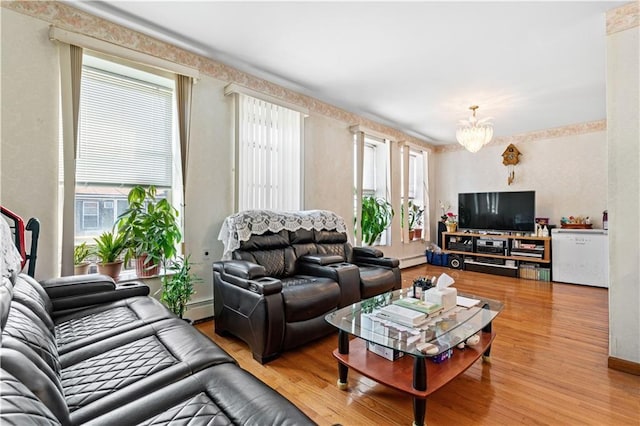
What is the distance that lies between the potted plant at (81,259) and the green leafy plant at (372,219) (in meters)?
3.66

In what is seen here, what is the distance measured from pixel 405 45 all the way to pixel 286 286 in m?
2.48

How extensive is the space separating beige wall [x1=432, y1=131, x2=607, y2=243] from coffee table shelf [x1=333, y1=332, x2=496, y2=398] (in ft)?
15.1

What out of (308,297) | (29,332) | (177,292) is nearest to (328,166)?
(308,297)

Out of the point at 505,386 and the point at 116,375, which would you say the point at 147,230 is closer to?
the point at 116,375

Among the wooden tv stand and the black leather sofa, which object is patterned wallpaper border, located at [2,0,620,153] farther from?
the wooden tv stand

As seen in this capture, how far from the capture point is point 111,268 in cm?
248

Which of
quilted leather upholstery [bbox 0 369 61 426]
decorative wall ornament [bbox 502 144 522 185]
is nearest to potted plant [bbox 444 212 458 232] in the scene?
decorative wall ornament [bbox 502 144 522 185]

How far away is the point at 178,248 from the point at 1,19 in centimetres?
211

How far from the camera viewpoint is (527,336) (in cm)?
272

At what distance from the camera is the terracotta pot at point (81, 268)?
7.84 feet

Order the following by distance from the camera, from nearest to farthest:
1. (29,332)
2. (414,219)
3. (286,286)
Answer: (29,332)
(286,286)
(414,219)

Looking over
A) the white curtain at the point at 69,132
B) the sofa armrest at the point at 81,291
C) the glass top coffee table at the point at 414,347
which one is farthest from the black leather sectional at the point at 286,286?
the white curtain at the point at 69,132

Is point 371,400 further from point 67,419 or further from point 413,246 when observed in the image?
point 413,246

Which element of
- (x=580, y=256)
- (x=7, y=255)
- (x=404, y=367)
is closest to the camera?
(x=7, y=255)
